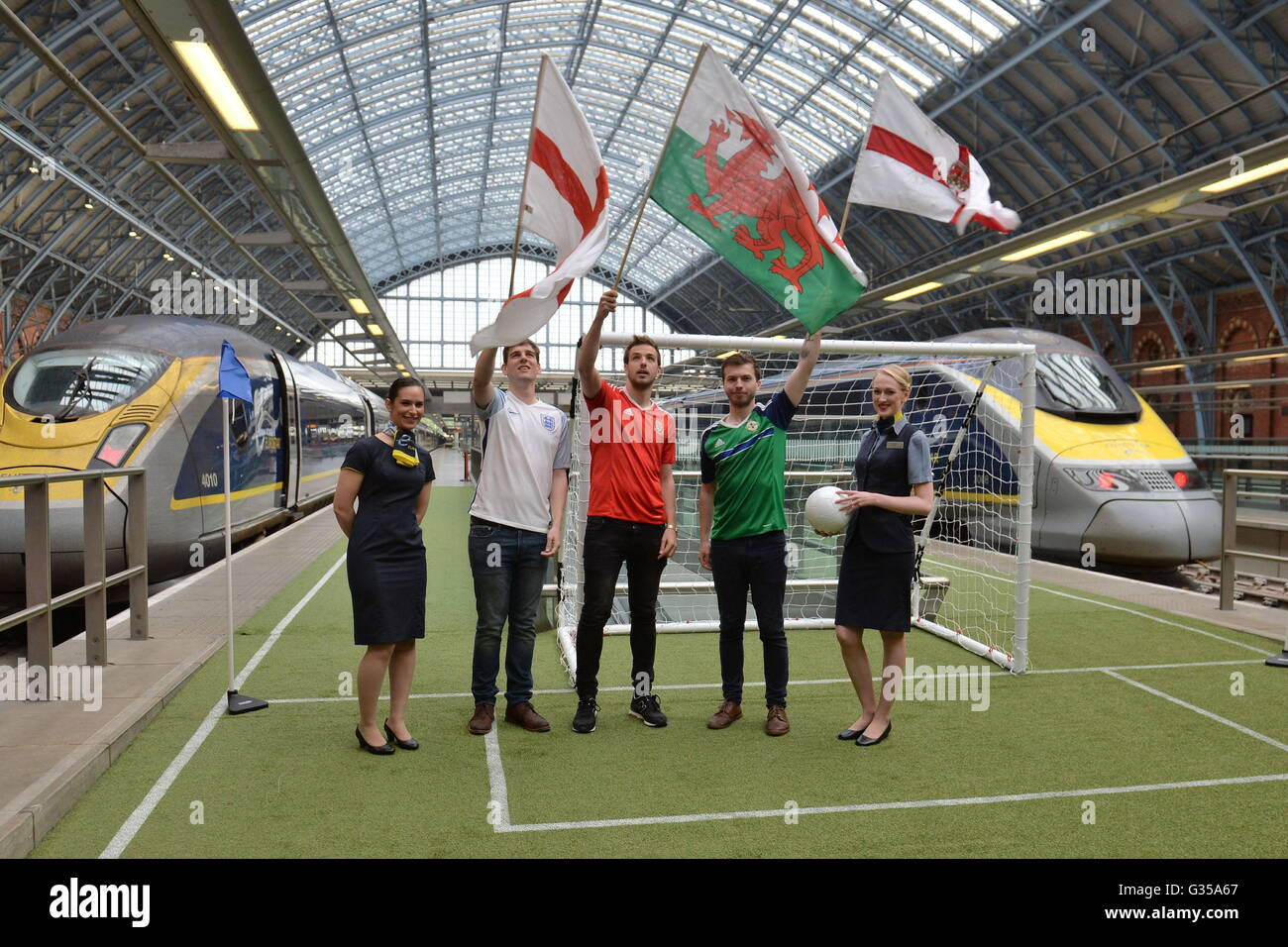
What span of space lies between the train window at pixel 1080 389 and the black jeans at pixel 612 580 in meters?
8.63

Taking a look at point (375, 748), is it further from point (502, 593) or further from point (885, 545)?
point (885, 545)

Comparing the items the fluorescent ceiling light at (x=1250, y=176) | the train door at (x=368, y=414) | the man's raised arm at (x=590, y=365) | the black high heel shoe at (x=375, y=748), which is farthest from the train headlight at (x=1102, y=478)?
the train door at (x=368, y=414)

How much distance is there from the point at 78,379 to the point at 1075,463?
36.8 feet

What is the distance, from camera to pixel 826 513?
4.82 metres

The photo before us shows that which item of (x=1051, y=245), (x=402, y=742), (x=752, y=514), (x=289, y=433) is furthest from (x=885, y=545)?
→ (x=289, y=433)

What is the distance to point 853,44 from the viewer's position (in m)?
24.4

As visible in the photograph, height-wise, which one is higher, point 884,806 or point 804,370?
point 804,370

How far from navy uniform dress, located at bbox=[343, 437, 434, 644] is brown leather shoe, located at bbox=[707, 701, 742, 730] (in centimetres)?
172

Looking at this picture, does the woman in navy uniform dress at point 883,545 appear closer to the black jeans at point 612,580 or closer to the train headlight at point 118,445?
the black jeans at point 612,580

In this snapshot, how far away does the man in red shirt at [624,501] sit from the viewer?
4.64 meters

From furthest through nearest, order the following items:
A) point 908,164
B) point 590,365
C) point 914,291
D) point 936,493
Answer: point 914,291 < point 936,493 < point 908,164 < point 590,365

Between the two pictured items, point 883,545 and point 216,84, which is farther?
point 216,84

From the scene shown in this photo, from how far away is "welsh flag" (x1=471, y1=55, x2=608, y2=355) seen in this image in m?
4.13

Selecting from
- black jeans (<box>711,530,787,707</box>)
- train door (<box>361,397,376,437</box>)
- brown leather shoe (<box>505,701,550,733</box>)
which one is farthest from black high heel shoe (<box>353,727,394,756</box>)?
train door (<box>361,397,376,437</box>)
